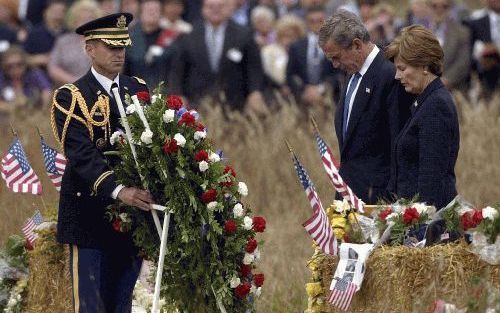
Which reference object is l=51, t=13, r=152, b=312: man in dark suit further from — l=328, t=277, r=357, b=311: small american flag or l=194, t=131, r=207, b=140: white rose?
l=328, t=277, r=357, b=311: small american flag

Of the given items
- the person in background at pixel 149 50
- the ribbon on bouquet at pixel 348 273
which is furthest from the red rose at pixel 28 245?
the person in background at pixel 149 50

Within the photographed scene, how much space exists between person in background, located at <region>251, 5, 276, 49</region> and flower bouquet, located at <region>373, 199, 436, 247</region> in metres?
10.7

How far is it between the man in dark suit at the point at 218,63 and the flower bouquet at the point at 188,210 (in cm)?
823

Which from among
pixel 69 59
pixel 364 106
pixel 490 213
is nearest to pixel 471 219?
pixel 490 213

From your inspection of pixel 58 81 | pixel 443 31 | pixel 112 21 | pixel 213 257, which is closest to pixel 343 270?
pixel 213 257

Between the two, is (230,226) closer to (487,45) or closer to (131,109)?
(131,109)

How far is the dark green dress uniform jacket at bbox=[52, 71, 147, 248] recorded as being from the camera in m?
9.48

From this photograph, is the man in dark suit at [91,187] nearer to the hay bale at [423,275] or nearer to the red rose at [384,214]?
the red rose at [384,214]

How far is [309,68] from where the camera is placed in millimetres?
18203

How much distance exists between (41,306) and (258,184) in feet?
19.0

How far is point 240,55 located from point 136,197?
28.6 feet

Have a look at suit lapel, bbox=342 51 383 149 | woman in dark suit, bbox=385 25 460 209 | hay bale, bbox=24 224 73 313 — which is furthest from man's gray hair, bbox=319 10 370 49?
hay bale, bbox=24 224 73 313

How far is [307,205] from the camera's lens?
1558 cm

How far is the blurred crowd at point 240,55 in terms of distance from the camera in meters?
17.6
